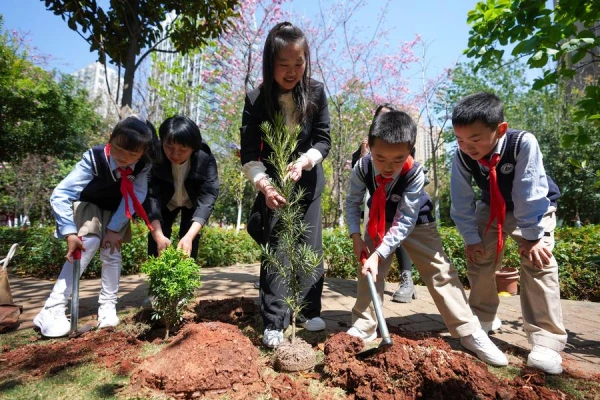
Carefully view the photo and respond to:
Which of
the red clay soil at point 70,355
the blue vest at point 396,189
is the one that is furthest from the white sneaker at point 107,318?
the blue vest at point 396,189

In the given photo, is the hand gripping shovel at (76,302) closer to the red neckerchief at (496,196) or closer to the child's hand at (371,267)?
the child's hand at (371,267)

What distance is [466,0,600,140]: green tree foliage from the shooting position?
108 inches

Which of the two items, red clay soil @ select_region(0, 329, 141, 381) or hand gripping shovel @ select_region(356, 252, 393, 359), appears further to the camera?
red clay soil @ select_region(0, 329, 141, 381)

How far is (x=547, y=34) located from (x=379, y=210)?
1.86 m

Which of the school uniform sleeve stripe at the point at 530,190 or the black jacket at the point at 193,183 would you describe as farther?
the black jacket at the point at 193,183

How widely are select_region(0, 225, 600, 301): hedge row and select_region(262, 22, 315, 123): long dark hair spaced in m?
2.50

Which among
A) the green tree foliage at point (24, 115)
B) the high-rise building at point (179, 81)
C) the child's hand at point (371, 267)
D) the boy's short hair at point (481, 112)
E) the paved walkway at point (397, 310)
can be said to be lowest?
the paved walkway at point (397, 310)

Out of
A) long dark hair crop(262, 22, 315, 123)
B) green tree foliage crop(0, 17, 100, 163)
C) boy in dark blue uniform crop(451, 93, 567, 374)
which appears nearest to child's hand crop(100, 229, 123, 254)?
long dark hair crop(262, 22, 315, 123)

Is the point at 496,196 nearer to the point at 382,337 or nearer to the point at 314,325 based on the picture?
the point at 382,337

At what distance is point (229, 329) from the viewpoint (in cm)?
235

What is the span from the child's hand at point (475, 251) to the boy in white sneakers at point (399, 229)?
0.27 metres

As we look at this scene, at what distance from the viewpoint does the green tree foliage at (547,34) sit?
274 cm

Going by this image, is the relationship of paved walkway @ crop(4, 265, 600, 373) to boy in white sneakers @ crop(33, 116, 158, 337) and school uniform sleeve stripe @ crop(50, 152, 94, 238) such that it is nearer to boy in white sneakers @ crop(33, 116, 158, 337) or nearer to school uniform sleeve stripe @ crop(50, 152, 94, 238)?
boy in white sneakers @ crop(33, 116, 158, 337)

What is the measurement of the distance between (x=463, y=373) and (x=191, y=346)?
144cm
